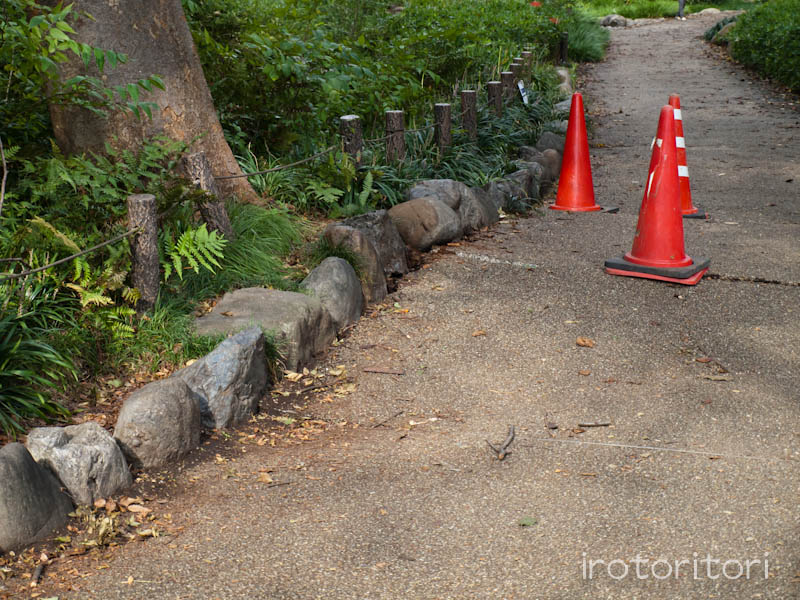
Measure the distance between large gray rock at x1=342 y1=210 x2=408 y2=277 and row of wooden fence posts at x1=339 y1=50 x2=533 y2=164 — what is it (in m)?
1.02

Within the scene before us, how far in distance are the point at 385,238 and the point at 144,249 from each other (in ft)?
6.39

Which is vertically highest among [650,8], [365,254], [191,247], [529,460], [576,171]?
[650,8]

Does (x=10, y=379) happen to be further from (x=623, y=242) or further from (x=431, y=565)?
(x=623, y=242)

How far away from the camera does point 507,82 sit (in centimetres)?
1044

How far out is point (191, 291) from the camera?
15.7ft

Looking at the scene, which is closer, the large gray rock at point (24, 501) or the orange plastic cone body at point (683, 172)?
the large gray rock at point (24, 501)

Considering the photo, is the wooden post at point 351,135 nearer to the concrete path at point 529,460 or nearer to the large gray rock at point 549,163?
the concrete path at point 529,460

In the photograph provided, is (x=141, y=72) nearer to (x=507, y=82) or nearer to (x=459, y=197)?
(x=459, y=197)

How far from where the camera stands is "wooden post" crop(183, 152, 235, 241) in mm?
4977

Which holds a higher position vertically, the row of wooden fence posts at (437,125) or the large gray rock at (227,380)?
the row of wooden fence posts at (437,125)

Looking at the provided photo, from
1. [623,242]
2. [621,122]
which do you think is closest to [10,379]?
[623,242]

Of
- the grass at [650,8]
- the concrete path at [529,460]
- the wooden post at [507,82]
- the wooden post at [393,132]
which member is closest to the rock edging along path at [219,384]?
the concrete path at [529,460]

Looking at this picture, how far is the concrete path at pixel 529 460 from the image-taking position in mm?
2811

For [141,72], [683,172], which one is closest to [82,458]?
[141,72]
